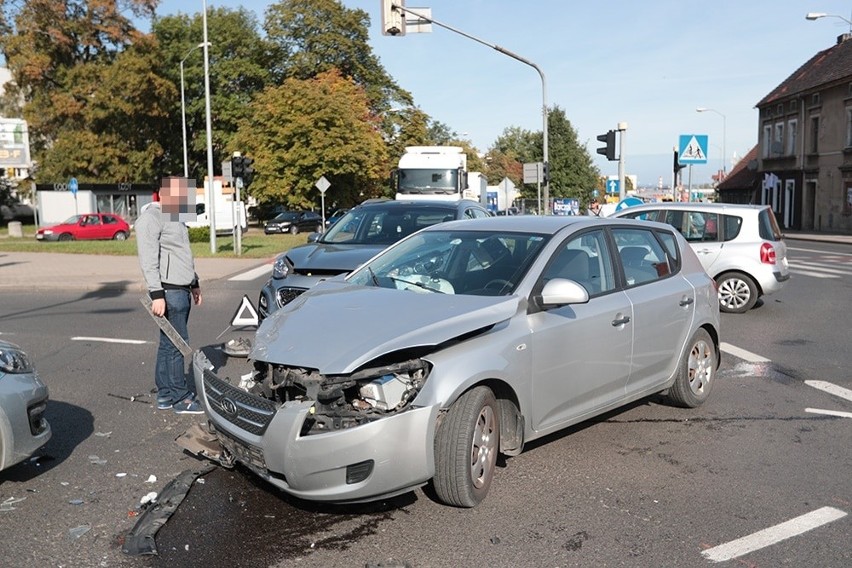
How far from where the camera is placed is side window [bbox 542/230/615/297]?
5.44 m

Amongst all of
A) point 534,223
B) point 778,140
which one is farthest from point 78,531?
point 778,140

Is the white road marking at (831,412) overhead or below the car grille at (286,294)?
below

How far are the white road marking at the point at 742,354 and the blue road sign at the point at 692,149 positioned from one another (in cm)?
1199

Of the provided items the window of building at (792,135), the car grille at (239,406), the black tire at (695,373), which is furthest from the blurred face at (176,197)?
the window of building at (792,135)

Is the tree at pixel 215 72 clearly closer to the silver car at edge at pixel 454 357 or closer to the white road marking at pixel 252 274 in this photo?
the white road marking at pixel 252 274

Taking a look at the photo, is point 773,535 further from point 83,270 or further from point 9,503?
point 83,270

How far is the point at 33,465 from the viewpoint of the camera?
5340mm

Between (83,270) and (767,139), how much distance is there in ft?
161

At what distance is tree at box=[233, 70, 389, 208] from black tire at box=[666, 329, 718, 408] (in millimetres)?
38654

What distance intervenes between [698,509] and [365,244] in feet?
20.2

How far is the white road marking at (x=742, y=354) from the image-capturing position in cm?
903

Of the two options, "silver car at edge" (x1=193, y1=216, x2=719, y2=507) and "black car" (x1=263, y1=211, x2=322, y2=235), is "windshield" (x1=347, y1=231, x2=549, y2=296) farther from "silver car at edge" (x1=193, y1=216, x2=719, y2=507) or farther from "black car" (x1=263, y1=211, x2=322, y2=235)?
"black car" (x1=263, y1=211, x2=322, y2=235)

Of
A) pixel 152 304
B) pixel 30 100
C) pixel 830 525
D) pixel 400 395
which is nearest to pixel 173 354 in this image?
pixel 152 304

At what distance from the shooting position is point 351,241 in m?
10.3
